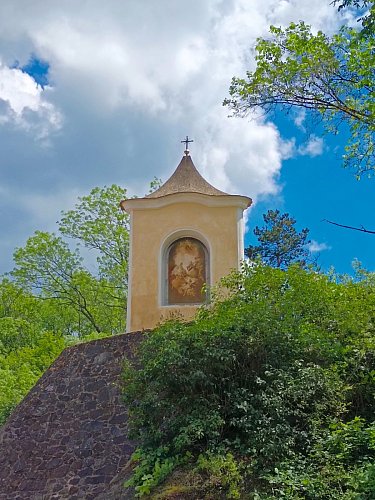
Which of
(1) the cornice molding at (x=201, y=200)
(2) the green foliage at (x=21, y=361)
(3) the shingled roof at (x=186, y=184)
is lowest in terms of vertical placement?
(2) the green foliage at (x=21, y=361)

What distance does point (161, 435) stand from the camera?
27.6ft

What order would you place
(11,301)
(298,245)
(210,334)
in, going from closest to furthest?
1. (210,334)
2. (11,301)
3. (298,245)

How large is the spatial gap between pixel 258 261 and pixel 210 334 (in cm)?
415

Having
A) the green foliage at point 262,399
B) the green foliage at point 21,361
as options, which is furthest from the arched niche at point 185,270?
the green foliage at point 21,361

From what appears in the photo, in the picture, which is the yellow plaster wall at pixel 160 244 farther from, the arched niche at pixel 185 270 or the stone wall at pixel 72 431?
→ the stone wall at pixel 72 431

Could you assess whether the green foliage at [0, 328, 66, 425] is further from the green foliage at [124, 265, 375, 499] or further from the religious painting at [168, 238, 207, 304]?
the green foliage at [124, 265, 375, 499]

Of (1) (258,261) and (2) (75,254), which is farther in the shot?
(2) (75,254)

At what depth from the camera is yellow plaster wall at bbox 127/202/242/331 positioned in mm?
15719

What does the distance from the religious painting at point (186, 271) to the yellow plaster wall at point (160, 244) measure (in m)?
0.27

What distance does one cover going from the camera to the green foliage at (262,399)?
24.1 feet

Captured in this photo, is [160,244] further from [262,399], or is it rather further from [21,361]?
[21,361]

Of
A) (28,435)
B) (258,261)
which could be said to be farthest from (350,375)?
(28,435)

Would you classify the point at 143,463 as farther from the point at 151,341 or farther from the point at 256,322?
the point at 256,322

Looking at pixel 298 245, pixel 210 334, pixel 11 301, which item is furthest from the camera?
pixel 298 245
